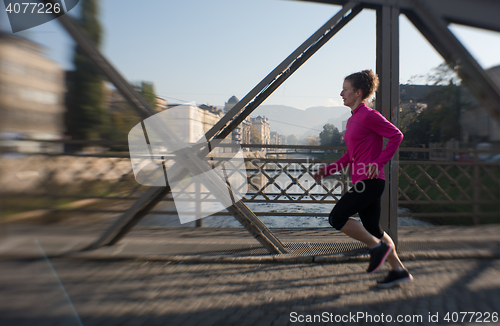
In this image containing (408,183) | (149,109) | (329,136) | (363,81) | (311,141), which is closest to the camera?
(363,81)

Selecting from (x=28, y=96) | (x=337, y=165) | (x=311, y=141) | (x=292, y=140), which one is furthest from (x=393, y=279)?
(x=28, y=96)

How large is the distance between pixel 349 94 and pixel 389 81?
2.88 feet

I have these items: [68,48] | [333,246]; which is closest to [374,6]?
[333,246]

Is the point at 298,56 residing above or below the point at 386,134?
above

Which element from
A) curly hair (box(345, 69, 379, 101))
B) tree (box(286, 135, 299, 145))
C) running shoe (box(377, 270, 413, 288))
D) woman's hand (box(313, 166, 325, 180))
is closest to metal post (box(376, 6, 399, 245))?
curly hair (box(345, 69, 379, 101))

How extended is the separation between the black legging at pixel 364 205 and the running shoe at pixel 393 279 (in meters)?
0.29

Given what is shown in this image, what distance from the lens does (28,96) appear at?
95.0 inches

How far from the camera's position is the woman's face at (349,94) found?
236 centimetres

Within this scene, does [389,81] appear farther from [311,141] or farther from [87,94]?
[87,94]

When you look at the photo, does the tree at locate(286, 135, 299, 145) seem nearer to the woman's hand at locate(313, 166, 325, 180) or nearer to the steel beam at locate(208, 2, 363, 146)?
the steel beam at locate(208, 2, 363, 146)

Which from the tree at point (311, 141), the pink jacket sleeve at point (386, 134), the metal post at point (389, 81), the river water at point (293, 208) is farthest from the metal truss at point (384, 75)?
the tree at point (311, 141)

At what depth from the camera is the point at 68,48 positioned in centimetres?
244

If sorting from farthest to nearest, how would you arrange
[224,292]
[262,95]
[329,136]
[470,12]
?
[329,136], [262,95], [470,12], [224,292]

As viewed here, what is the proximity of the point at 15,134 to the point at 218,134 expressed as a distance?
1651mm
